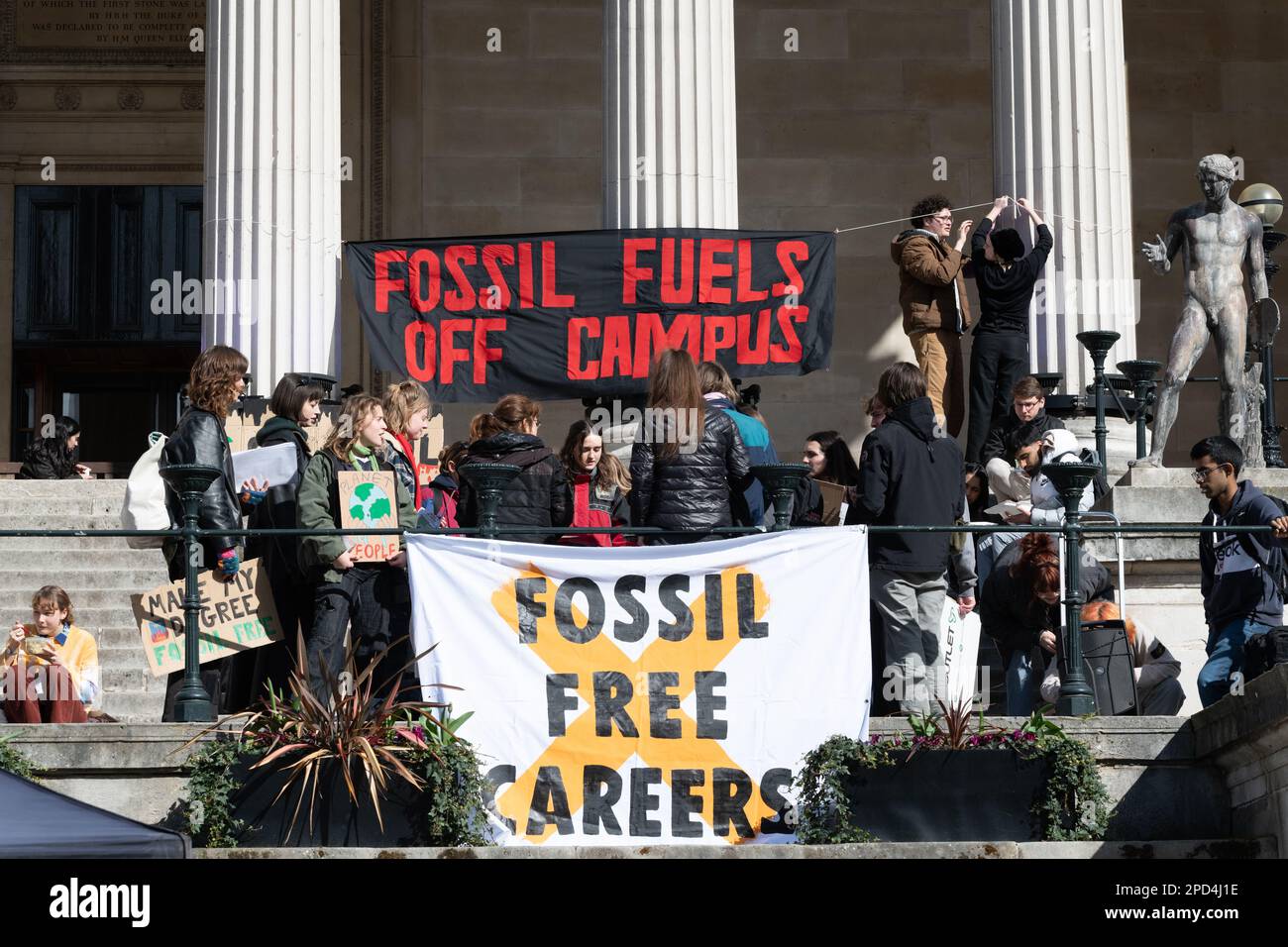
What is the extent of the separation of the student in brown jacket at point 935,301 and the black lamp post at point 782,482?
6.07 meters

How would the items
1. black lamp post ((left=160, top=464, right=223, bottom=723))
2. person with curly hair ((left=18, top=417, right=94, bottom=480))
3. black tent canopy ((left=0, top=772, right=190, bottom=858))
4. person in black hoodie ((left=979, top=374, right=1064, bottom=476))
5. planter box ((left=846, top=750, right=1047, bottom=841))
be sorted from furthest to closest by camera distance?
person with curly hair ((left=18, top=417, right=94, bottom=480))
person in black hoodie ((left=979, top=374, right=1064, bottom=476))
black lamp post ((left=160, top=464, right=223, bottom=723))
planter box ((left=846, top=750, right=1047, bottom=841))
black tent canopy ((left=0, top=772, right=190, bottom=858))

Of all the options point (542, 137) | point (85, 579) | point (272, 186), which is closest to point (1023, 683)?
point (85, 579)

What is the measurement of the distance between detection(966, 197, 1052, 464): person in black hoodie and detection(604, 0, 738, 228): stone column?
245 cm

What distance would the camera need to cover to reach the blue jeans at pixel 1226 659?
12039 mm

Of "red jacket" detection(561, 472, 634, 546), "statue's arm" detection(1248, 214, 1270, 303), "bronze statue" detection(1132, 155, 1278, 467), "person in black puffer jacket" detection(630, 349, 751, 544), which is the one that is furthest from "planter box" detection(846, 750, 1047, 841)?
"statue's arm" detection(1248, 214, 1270, 303)

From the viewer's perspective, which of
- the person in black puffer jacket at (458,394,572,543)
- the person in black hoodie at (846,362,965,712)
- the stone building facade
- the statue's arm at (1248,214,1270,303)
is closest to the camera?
the person in black hoodie at (846,362,965,712)

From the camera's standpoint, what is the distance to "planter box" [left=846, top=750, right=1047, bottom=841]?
36.4ft

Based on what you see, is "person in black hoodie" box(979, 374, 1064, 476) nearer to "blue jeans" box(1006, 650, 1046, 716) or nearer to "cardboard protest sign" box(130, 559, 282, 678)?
"blue jeans" box(1006, 650, 1046, 716)

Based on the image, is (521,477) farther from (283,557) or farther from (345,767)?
(345,767)

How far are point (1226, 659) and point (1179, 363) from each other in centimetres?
572

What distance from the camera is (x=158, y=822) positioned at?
1124 cm
